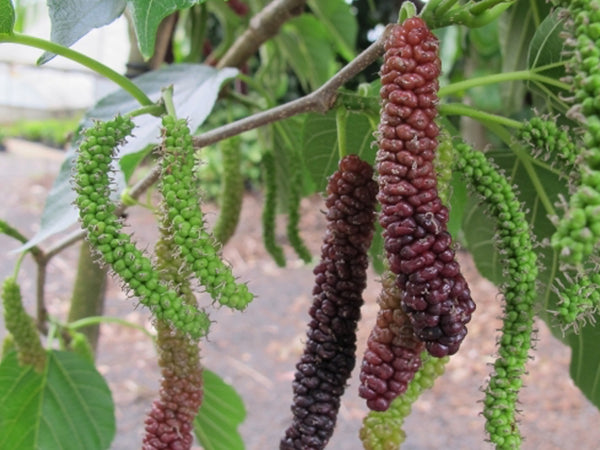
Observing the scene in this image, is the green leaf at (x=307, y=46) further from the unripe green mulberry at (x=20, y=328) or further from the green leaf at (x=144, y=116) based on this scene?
the unripe green mulberry at (x=20, y=328)

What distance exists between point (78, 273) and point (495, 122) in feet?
2.27

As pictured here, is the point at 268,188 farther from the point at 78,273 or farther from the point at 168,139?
the point at 168,139

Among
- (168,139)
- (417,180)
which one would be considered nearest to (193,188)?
(168,139)

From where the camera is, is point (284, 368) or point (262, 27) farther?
point (284, 368)

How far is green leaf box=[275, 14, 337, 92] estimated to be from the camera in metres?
1.42

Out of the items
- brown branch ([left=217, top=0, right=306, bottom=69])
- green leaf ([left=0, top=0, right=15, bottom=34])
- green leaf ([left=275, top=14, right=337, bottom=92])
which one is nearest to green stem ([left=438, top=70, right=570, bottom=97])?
green leaf ([left=0, top=0, right=15, bottom=34])

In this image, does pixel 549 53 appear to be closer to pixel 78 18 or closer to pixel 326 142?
pixel 326 142

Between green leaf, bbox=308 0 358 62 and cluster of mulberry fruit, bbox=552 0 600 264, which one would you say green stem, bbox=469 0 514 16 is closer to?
cluster of mulberry fruit, bbox=552 0 600 264

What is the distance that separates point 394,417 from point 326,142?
0.35m

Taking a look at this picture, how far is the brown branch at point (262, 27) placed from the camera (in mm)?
978

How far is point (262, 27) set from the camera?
1.00 metres

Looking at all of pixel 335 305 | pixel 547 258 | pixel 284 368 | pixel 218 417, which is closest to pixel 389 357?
pixel 335 305

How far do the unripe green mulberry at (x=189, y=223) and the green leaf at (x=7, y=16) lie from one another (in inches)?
6.7

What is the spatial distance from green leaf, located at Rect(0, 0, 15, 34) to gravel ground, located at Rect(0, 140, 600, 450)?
4.84 feet
